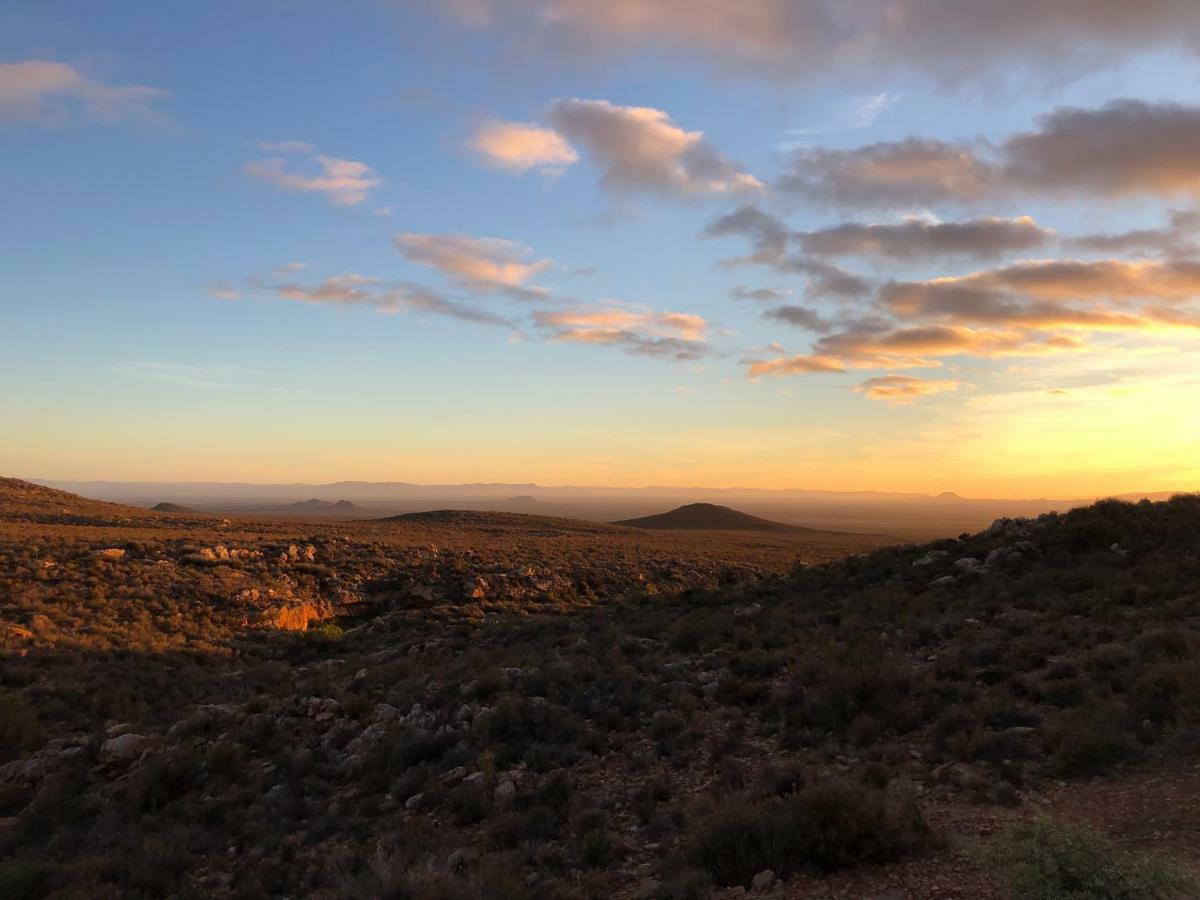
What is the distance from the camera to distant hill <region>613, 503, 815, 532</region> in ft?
368

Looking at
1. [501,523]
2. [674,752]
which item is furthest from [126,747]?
[501,523]

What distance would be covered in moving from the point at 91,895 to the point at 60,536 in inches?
1249

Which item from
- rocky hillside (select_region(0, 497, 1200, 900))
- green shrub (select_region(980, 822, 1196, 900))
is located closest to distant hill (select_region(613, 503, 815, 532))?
rocky hillside (select_region(0, 497, 1200, 900))

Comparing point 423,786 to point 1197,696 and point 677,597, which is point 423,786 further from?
point 677,597

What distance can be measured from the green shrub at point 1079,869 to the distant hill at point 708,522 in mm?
101765

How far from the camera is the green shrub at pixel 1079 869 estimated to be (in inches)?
186

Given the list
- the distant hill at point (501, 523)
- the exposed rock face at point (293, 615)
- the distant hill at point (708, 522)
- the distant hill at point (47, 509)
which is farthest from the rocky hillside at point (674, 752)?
the distant hill at point (708, 522)

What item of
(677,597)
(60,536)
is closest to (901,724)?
(677,597)

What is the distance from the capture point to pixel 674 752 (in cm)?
955

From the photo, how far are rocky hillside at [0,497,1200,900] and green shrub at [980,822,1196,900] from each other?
0.02 meters

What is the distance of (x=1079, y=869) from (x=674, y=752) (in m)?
5.38

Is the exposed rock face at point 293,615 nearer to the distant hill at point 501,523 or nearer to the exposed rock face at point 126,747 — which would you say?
the exposed rock face at point 126,747

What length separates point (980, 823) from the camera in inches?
259

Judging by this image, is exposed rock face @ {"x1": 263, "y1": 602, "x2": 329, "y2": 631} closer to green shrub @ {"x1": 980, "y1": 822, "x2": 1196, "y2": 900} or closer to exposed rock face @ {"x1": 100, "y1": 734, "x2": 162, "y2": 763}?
exposed rock face @ {"x1": 100, "y1": 734, "x2": 162, "y2": 763}
